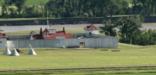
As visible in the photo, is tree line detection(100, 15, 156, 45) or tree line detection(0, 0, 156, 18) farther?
tree line detection(0, 0, 156, 18)

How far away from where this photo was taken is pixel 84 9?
4656 inches

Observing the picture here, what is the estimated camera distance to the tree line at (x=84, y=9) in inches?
4525

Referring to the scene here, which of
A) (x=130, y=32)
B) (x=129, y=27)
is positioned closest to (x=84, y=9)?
(x=129, y=27)

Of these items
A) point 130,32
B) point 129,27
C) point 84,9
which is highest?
point 129,27

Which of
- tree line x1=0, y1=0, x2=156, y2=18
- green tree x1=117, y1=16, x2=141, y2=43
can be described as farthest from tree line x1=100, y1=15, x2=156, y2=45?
tree line x1=0, y1=0, x2=156, y2=18

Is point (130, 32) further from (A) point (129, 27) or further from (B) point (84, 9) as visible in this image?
(B) point (84, 9)

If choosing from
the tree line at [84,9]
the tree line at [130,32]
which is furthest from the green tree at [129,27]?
the tree line at [84,9]

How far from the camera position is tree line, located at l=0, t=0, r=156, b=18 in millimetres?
114938

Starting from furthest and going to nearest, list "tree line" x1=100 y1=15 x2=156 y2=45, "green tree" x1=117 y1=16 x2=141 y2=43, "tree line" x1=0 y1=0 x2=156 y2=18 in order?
1. "tree line" x1=0 y1=0 x2=156 y2=18
2. "green tree" x1=117 y1=16 x2=141 y2=43
3. "tree line" x1=100 y1=15 x2=156 y2=45

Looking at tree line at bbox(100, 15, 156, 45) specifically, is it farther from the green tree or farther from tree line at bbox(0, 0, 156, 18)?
tree line at bbox(0, 0, 156, 18)

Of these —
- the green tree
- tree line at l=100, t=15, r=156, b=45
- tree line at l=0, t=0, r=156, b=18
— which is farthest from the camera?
tree line at l=0, t=0, r=156, b=18

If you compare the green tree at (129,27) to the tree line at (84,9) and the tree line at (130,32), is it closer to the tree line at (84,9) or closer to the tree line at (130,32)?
the tree line at (130,32)

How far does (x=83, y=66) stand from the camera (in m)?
30.9

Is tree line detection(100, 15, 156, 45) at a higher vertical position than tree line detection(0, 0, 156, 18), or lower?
higher
